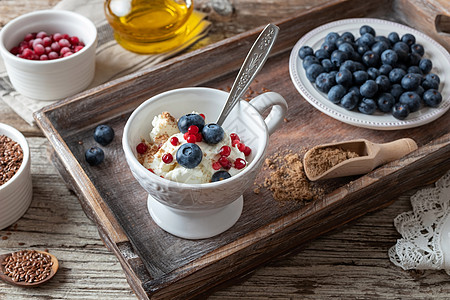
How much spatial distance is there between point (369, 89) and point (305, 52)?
0.24 m

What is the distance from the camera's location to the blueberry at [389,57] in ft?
5.29

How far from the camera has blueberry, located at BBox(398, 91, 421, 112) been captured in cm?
153

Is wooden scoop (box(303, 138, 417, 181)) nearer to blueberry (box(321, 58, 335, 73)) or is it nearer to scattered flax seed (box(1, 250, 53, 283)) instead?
blueberry (box(321, 58, 335, 73))

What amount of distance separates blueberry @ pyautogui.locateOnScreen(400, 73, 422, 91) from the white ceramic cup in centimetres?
44

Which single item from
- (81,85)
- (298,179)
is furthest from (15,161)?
(298,179)

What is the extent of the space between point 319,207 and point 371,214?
0.93 feet

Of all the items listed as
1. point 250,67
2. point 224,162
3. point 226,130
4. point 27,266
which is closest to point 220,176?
point 224,162

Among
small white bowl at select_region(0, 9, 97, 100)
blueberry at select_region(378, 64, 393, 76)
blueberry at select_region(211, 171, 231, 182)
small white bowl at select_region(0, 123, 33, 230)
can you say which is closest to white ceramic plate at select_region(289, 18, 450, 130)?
blueberry at select_region(378, 64, 393, 76)

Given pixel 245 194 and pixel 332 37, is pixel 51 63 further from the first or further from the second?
pixel 332 37

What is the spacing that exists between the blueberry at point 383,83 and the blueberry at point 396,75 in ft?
0.08

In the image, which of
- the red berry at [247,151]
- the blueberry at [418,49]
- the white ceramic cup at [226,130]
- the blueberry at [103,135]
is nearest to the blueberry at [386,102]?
the blueberry at [418,49]

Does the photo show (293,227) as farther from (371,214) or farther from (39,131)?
(39,131)

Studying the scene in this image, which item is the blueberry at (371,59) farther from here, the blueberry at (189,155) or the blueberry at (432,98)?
the blueberry at (189,155)

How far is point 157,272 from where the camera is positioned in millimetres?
1215
